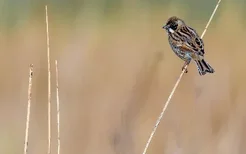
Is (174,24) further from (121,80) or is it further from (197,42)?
(121,80)

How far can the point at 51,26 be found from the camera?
21.9 ft

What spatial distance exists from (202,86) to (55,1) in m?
3.58

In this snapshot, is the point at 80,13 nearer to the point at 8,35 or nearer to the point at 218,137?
the point at 8,35

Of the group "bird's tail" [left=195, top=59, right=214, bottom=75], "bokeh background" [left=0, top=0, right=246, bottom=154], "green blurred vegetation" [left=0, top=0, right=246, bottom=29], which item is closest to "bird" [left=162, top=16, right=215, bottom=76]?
"bird's tail" [left=195, top=59, right=214, bottom=75]

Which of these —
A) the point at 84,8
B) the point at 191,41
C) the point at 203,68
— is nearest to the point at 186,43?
the point at 191,41

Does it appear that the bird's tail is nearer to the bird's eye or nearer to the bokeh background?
the bird's eye

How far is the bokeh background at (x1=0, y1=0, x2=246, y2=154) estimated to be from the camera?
4199mm

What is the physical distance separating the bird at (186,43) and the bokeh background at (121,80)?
16.1 inches

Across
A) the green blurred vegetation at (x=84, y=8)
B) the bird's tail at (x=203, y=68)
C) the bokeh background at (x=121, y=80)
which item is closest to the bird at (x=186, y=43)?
the bird's tail at (x=203, y=68)

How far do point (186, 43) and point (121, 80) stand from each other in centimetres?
169

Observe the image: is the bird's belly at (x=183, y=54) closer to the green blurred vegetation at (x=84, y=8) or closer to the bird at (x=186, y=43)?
the bird at (x=186, y=43)

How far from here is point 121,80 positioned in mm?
5199

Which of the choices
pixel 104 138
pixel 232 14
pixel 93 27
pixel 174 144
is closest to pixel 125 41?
pixel 93 27

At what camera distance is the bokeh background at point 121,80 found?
420cm
